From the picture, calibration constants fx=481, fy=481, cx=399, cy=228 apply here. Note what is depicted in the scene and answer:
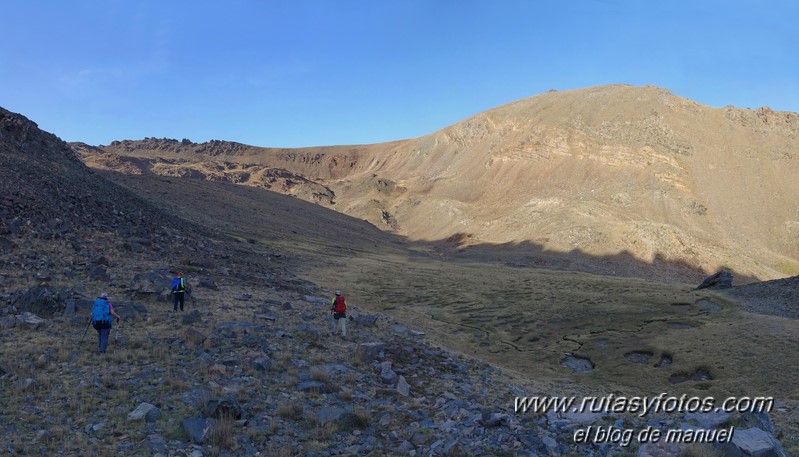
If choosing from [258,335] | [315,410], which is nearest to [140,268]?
[258,335]

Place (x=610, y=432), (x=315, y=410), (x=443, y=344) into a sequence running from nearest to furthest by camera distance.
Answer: (x=610, y=432) → (x=315, y=410) → (x=443, y=344)

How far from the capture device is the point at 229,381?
40.7ft

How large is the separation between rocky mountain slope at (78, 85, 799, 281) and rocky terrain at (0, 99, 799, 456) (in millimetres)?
51231

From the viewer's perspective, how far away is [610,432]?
33.2ft

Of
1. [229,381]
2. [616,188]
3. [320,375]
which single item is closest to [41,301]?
[229,381]

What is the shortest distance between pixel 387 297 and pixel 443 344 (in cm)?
1357

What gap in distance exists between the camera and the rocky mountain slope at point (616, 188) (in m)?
71.5

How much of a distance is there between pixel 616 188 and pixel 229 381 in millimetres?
91218

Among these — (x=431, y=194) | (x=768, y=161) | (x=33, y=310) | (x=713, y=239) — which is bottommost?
(x=33, y=310)

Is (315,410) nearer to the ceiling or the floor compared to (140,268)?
nearer to the floor

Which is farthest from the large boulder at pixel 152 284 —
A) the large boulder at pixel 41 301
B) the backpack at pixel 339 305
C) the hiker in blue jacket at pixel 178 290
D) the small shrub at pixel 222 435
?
the small shrub at pixel 222 435

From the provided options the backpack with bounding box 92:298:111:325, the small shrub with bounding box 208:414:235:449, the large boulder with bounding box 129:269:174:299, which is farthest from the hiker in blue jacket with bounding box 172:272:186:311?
the small shrub with bounding box 208:414:235:449

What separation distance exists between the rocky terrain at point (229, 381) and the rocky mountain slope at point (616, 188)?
5123 centimetres

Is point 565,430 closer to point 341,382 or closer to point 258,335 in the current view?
point 341,382
